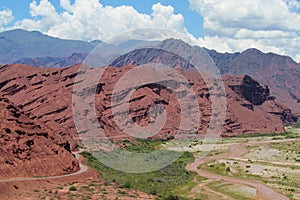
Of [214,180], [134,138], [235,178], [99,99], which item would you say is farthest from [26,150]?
[99,99]

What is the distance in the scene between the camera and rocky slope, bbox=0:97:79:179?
194 ft

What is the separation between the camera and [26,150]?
62625 mm

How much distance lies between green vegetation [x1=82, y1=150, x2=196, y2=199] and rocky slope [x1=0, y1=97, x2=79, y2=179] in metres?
7.00

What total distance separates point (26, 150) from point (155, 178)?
65.0ft

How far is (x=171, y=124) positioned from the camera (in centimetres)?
14288

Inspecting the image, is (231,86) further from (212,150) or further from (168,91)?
(212,150)

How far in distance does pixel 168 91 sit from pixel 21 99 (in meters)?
49.2

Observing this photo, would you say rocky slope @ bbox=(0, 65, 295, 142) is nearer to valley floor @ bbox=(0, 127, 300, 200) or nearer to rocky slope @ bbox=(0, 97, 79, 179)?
valley floor @ bbox=(0, 127, 300, 200)

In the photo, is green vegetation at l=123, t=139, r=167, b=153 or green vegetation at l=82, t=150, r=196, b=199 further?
green vegetation at l=123, t=139, r=167, b=153

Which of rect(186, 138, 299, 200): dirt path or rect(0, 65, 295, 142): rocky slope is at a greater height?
rect(0, 65, 295, 142): rocky slope

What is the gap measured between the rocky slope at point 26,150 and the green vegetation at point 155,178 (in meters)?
7.00

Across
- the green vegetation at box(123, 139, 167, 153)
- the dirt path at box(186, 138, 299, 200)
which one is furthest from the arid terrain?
the green vegetation at box(123, 139, 167, 153)

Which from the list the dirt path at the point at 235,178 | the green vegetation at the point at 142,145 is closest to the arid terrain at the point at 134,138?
the dirt path at the point at 235,178

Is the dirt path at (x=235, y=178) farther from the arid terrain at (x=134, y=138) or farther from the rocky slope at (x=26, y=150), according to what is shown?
the rocky slope at (x=26, y=150)
